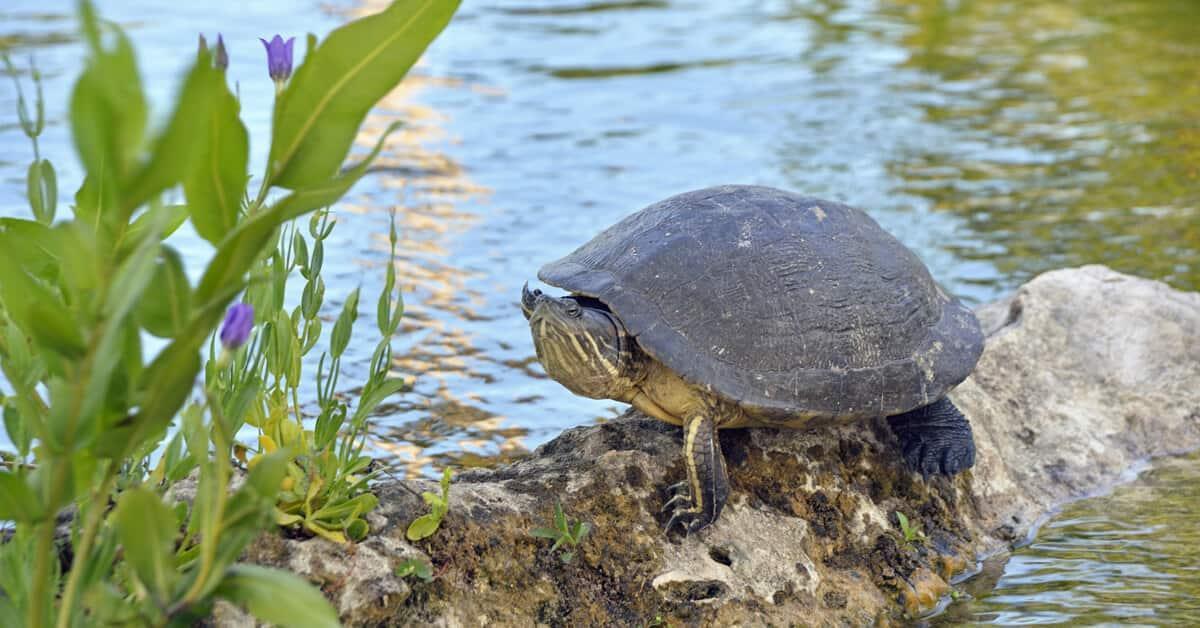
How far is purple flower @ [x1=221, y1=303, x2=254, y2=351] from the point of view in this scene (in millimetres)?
2213

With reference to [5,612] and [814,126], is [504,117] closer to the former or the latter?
[814,126]

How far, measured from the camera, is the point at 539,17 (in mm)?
15609

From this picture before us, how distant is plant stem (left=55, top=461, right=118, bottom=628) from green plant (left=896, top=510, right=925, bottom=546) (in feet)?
8.38

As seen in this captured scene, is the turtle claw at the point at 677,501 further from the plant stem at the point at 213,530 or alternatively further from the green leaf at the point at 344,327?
the plant stem at the point at 213,530

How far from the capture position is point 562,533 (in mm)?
3510

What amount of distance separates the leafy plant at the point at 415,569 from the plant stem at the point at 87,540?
86cm

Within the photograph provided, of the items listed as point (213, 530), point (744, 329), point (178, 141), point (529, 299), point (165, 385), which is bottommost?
point (744, 329)

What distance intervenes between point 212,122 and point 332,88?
25 cm

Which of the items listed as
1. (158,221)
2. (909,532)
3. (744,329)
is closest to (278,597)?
(158,221)

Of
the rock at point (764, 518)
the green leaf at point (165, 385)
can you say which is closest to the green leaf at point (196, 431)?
the green leaf at point (165, 385)

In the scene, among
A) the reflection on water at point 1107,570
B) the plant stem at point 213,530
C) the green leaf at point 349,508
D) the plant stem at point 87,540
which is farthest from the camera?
the reflection on water at point 1107,570

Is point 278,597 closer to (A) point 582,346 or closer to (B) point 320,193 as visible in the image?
(B) point 320,193

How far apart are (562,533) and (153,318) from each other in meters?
1.46

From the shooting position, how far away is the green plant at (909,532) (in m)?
4.14
